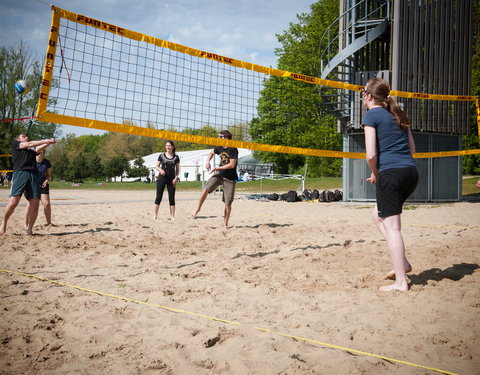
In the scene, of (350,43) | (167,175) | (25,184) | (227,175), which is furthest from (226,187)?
(350,43)

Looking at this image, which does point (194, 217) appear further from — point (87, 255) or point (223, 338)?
point (223, 338)

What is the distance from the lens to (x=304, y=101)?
25125mm

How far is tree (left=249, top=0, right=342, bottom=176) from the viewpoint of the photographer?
947 inches

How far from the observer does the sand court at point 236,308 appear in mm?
2033

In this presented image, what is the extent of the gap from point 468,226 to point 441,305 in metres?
4.67

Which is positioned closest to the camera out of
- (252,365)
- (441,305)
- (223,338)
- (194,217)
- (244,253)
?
(252,365)

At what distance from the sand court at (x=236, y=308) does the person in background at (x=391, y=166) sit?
313 mm

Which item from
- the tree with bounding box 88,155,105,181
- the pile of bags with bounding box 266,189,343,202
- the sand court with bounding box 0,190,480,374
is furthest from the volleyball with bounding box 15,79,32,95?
the tree with bounding box 88,155,105,181

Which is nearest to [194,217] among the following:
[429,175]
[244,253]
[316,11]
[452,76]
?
[244,253]

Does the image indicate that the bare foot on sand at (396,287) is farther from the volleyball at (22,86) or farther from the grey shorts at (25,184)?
the volleyball at (22,86)

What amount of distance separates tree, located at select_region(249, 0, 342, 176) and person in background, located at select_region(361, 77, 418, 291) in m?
20.0

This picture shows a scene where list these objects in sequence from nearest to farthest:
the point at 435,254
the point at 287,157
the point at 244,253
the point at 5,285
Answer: the point at 5,285, the point at 435,254, the point at 244,253, the point at 287,157

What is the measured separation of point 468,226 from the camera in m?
6.67

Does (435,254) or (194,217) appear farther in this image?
(194,217)
